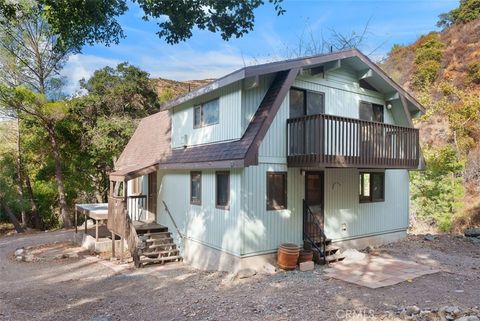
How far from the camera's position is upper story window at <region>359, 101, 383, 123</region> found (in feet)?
39.2

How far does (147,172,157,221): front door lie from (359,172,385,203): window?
7954 millimetres

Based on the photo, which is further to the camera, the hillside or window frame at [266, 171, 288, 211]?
the hillside

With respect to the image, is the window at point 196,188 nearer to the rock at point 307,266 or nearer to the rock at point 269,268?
the rock at point 269,268

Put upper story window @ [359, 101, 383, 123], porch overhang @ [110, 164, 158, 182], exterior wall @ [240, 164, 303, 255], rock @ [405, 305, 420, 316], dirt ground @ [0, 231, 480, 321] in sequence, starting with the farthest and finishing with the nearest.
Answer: upper story window @ [359, 101, 383, 123] → porch overhang @ [110, 164, 158, 182] → exterior wall @ [240, 164, 303, 255] → dirt ground @ [0, 231, 480, 321] → rock @ [405, 305, 420, 316]

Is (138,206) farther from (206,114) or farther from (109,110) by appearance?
(109,110)

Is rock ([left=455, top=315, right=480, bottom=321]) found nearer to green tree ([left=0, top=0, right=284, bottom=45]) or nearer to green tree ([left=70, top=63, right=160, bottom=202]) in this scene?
green tree ([left=0, top=0, right=284, bottom=45])

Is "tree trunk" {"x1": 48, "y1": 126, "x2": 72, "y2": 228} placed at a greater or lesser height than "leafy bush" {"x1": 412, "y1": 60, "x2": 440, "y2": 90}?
lesser

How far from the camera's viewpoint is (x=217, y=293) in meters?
7.63

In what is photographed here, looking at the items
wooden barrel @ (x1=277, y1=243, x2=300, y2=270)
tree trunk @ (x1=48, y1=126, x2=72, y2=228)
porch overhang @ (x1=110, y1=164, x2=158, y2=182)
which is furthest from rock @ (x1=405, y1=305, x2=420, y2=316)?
tree trunk @ (x1=48, y1=126, x2=72, y2=228)

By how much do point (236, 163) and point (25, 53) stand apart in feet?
64.0

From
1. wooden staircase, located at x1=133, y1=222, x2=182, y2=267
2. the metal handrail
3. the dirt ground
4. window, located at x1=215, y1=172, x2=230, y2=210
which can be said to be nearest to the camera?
the dirt ground

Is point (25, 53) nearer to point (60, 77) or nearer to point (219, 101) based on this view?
point (60, 77)

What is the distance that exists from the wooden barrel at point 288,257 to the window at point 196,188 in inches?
121

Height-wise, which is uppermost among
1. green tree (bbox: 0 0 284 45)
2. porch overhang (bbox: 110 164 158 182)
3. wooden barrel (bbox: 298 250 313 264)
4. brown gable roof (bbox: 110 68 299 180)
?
green tree (bbox: 0 0 284 45)
